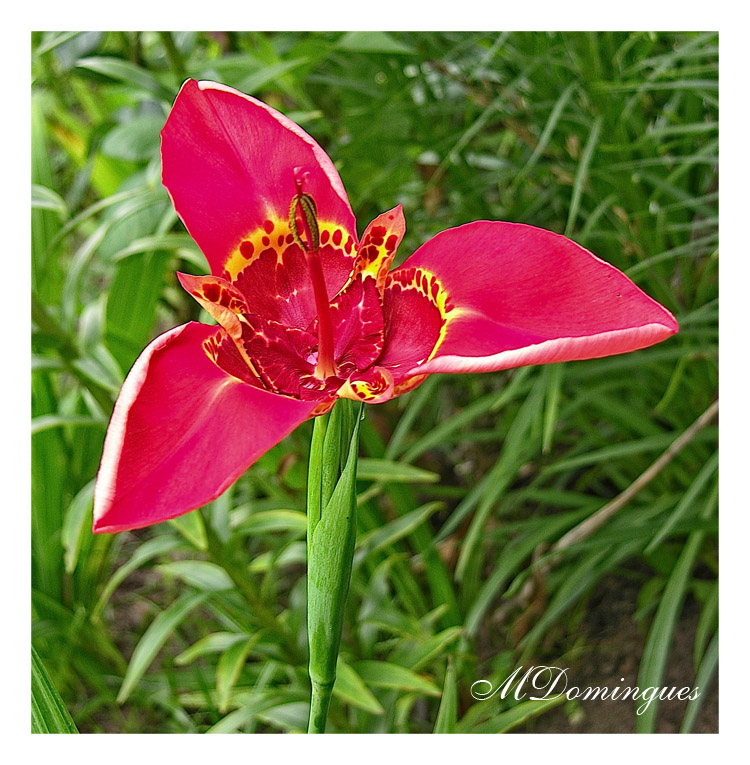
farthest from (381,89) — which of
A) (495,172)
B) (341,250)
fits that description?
(341,250)

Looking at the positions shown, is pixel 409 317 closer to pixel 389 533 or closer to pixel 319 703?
pixel 319 703

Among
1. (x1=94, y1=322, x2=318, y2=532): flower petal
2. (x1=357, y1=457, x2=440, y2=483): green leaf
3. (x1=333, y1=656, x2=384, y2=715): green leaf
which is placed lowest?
(x1=333, y1=656, x2=384, y2=715): green leaf

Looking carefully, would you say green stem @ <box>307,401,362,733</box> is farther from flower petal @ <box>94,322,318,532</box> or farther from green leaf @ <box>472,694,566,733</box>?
green leaf @ <box>472,694,566,733</box>

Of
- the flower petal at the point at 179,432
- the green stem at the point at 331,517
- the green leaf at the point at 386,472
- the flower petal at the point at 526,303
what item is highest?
the flower petal at the point at 526,303

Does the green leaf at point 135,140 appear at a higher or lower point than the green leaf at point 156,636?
higher

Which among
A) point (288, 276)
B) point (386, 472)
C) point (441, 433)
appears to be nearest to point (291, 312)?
point (288, 276)

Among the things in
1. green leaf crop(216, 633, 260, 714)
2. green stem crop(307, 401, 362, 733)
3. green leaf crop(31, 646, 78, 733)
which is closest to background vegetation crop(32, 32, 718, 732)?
green leaf crop(216, 633, 260, 714)

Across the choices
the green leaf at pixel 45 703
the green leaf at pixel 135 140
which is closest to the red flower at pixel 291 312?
the green leaf at pixel 45 703

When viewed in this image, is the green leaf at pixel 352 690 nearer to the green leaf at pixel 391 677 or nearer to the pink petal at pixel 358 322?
the green leaf at pixel 391 677
